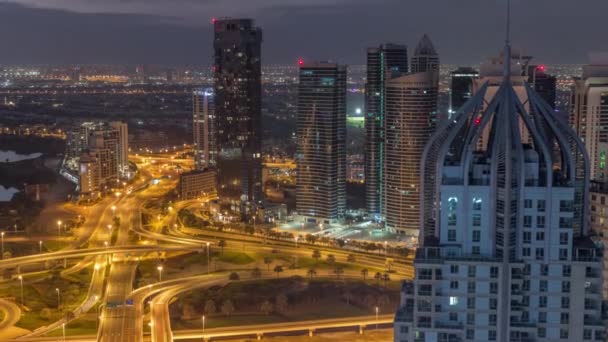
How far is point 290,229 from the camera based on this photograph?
26406 millimetres

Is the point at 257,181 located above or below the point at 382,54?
below

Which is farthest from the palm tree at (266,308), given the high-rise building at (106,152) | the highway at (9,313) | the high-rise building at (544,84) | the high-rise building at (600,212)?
the high-rise building at (106,152)

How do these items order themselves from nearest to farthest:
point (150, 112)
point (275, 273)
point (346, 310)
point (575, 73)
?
1. point (346, 310)
2. point (275, 273)
3. point (575, 73)
4. point (150, 112)

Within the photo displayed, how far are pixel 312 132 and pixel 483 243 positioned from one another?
790 inches

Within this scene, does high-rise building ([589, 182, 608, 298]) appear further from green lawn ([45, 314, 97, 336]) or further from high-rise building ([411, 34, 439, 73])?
high-rise building ([411, 34, 439, 73])

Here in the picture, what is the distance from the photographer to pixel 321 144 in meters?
27.5

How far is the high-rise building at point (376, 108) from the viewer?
27375 mm

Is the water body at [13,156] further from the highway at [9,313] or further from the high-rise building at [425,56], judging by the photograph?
the highway at [9,313]

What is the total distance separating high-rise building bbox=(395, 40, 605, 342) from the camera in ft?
25.2

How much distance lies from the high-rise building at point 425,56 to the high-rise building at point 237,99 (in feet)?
20.6

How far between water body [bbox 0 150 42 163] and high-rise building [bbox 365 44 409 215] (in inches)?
1123

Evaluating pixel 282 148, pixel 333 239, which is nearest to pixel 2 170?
pixel 282 148

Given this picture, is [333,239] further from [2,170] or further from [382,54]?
[2,170]

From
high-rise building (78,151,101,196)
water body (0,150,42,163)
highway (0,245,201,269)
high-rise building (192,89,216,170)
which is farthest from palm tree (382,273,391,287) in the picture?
water body (0,150,42,163)
